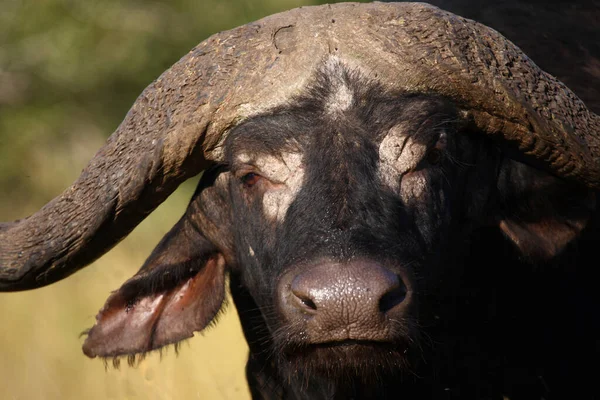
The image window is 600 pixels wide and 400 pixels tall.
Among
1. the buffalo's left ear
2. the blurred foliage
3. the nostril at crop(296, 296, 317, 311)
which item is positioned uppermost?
the blurred foliage

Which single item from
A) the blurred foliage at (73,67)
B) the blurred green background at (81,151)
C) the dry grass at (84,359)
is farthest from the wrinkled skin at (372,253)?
the blurred foliage at (73,67)

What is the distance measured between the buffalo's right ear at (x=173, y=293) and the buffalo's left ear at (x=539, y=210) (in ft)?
4.09

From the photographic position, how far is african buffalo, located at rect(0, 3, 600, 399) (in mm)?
3182

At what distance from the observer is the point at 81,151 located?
23.1 ft

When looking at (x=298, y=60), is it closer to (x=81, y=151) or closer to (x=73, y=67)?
(x=81, y=151)

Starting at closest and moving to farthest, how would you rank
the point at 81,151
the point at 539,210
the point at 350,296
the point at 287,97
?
the point at 350,296, the point at 287,97, the point at 539,210, the point at 81,151

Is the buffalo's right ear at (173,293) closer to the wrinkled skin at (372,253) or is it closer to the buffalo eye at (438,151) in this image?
the wrinkled skin at (372,253)

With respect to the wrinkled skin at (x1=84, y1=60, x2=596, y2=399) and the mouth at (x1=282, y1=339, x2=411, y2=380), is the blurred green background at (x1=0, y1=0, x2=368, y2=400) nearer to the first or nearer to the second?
the wrinkled skin at (x1=84, y1=60, x2=596, y2=399)

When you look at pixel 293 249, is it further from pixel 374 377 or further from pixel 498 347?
pixel 498 347

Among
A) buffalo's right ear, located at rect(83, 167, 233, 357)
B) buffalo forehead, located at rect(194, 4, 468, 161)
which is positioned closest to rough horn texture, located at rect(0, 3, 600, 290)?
buffalo forehead, located at rect(194, 4, 468, 161)

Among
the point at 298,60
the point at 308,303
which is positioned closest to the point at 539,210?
the point at 298,60

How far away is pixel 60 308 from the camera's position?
6238 millimetres

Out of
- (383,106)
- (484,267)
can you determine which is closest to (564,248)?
(484,267)

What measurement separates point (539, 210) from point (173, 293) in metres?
1.68
